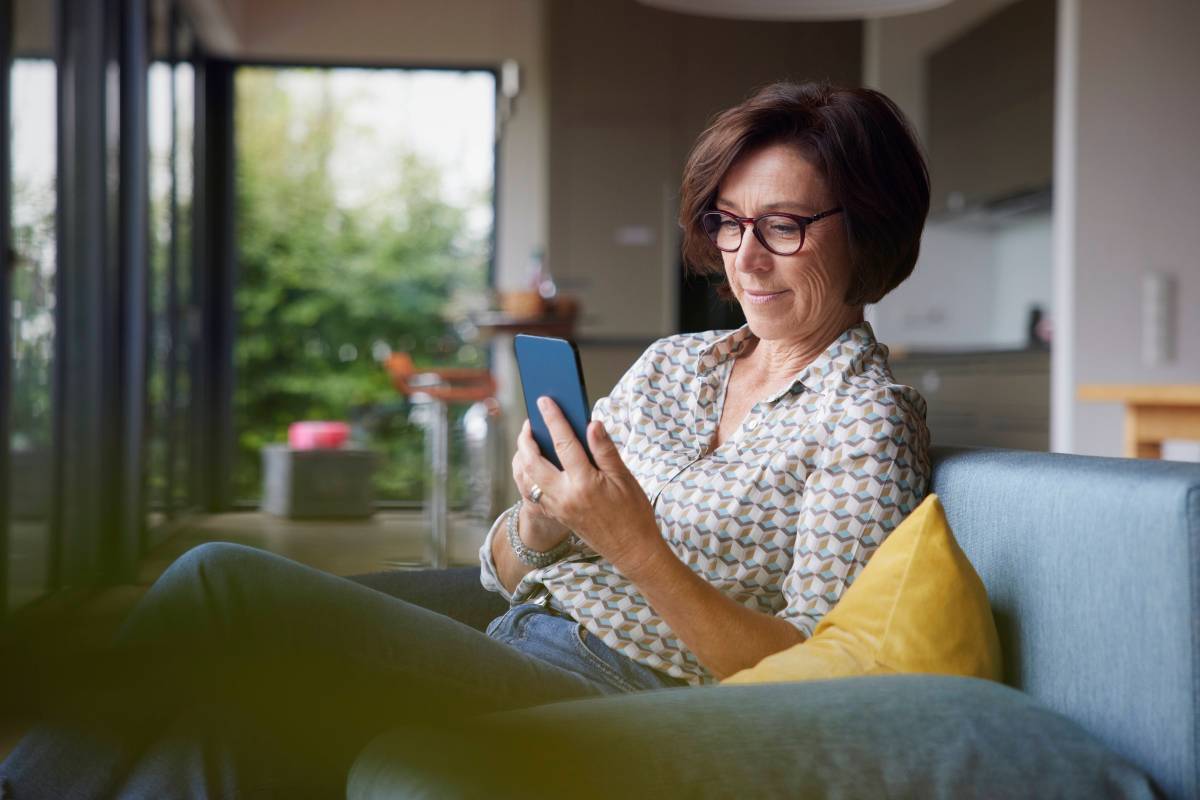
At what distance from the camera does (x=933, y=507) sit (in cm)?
123

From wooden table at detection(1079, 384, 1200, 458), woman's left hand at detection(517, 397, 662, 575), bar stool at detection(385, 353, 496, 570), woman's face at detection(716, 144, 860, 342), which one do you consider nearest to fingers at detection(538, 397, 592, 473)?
woman's left hand at detection(517, 397, 662, 575)

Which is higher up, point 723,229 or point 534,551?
point 723,229

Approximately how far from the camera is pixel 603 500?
1.33 meters

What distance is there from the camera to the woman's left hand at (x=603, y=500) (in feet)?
4.35

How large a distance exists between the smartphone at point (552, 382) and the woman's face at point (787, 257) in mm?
315

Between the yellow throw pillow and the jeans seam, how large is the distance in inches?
10.1

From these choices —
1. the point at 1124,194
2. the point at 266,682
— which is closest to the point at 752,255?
the point at 266,682

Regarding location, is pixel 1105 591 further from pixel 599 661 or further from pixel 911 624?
pixel 599 661

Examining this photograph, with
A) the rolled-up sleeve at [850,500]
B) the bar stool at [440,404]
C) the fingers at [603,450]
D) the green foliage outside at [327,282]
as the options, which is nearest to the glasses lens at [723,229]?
the rolled-up sleeve at [850,500]

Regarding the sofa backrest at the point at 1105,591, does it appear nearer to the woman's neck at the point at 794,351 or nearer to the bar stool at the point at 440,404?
the woman's neck at the point at 794,351

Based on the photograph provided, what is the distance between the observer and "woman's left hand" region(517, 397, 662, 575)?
133cm

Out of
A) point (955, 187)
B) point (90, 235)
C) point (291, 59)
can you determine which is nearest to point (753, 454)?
point (90, 235)

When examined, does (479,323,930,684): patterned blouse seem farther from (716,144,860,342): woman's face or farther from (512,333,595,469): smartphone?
(512,333,595,469): smartphone

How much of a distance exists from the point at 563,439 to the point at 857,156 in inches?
19.4
